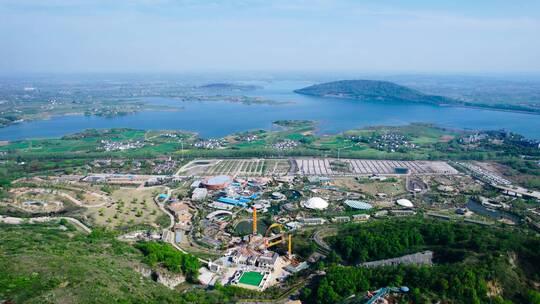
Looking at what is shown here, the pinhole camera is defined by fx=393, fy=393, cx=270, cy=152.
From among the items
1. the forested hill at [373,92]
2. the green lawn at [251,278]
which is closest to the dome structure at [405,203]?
the green lawn at [251,278]

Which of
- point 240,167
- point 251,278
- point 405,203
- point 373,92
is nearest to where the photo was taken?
point 251,278

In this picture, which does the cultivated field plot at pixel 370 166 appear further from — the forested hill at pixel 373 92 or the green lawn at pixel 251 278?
the forested hill at pixel 373 92

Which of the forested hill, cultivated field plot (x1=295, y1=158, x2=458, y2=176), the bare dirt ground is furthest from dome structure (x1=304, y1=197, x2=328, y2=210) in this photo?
the forested hill

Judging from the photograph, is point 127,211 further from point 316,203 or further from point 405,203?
point 405,203

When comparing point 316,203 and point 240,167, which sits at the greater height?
point 316,203

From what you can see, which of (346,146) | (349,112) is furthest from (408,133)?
(349,112)

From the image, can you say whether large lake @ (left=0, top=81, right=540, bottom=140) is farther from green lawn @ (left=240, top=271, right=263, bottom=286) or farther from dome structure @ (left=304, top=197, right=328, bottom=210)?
green lawn @ (left=240, top=271, right=263, bottom=286)

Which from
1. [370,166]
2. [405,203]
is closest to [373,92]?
[370,166]
